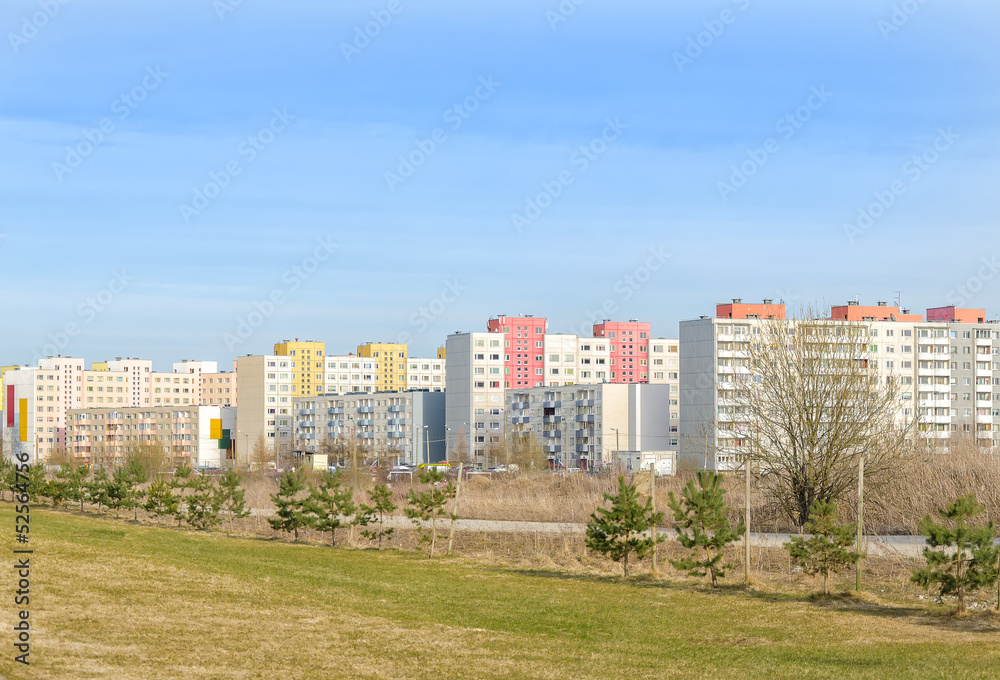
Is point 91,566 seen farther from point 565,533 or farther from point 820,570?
point 565,533

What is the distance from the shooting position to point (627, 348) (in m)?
146

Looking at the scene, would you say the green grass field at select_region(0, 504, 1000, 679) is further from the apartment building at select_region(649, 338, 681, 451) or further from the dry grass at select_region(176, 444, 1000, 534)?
the apartment building at select_region(649, 338, 681, 451)

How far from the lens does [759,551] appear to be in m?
21.9

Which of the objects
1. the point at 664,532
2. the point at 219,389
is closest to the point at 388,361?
the point at 219,389

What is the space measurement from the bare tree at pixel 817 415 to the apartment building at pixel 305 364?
14416 centimetres

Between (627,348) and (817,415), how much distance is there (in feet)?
391

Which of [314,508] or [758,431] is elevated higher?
Result: [758,431]

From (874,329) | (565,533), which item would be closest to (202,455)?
(874,329)

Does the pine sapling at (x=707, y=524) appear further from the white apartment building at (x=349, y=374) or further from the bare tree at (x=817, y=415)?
the white apartment building at (x=349, y=374)

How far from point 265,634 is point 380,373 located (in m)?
166

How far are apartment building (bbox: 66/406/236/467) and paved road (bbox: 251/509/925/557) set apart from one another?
104m

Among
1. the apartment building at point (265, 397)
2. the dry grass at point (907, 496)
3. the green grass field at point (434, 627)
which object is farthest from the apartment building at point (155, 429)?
the green grass field at point (434, 627)

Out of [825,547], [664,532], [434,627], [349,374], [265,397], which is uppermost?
[349,374]

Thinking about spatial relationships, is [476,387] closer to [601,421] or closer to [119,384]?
[601,421]
